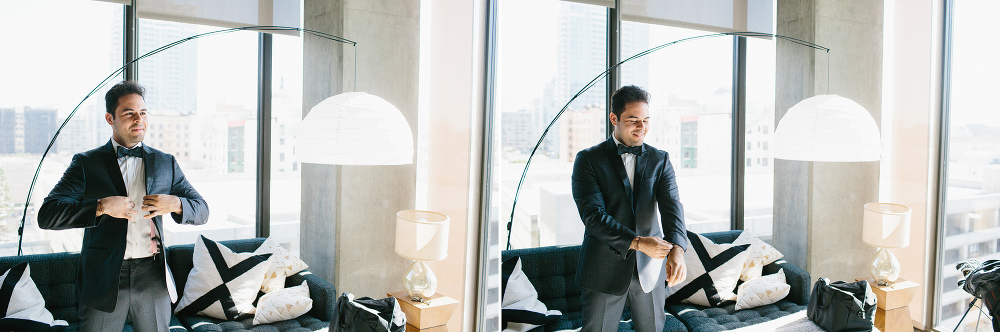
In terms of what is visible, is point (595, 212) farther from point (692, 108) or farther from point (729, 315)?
point (729, 315)

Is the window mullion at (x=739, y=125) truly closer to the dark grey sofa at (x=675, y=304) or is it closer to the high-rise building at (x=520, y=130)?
the dark grey sofa at (x=675, y=304)

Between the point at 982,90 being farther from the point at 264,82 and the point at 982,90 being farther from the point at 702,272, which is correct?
the point at 264,82

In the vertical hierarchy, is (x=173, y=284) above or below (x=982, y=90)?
below

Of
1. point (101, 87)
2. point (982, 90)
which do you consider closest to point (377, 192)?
point (101, 87)

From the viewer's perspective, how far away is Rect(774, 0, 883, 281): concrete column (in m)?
2.33

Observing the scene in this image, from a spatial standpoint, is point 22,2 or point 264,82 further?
point 22,2

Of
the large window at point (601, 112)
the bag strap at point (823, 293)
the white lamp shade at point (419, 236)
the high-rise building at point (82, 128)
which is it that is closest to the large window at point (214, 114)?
the high-rise building at point (82, 128)

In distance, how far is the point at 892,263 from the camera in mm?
2561

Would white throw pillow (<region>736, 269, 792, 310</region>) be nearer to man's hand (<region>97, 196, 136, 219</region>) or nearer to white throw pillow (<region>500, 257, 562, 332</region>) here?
white throw pillow (<region>500, 257, 562, 332</region>)

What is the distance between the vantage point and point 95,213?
5.56 ft

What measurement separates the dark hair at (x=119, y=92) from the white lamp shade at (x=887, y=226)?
3.29m

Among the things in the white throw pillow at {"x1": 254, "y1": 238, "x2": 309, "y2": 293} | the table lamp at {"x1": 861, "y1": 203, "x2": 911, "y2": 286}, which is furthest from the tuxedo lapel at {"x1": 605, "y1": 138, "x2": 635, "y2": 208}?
the table lamp at {"x1": 861, "y1": 203, "x2": 911, "y2": 286}

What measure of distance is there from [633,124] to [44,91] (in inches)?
109

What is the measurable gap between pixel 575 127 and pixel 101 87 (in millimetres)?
2226
